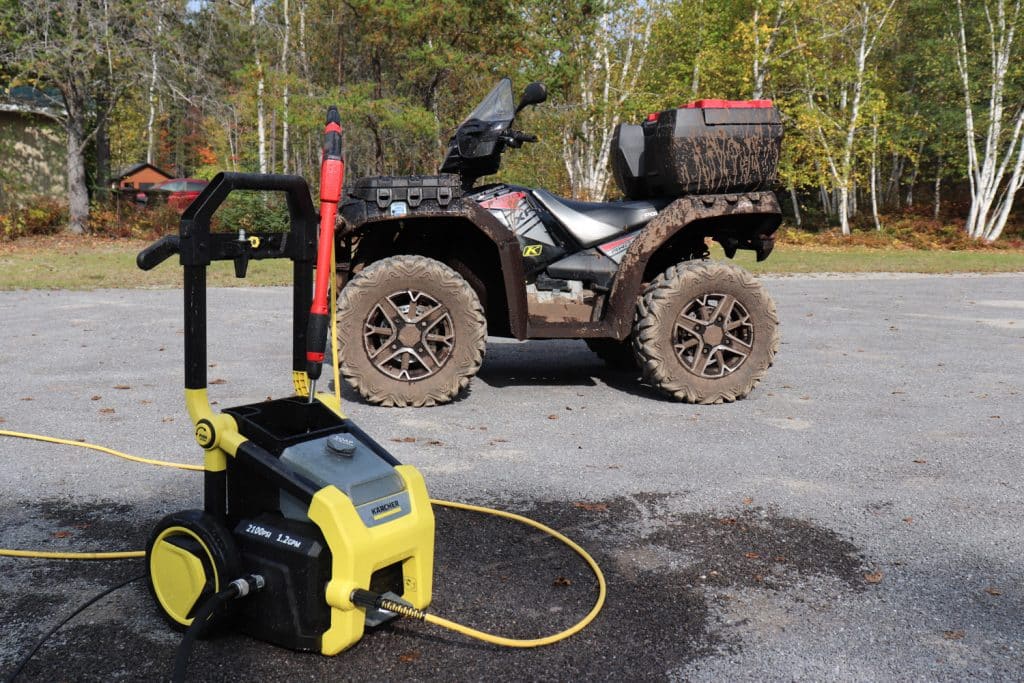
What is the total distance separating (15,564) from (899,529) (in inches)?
137

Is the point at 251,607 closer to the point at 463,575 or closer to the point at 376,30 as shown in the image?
the point at 463,575

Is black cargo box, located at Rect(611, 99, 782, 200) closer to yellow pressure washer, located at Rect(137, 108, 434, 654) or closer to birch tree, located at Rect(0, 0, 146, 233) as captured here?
yellow pressure washer, located at Rect(137, 108, 434, 654)

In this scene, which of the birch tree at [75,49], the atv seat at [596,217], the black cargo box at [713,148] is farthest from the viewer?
the birch tree at [75,49]

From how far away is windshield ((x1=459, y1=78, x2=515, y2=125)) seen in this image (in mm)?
6073

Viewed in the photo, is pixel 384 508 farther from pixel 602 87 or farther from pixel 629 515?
pixel 602 87

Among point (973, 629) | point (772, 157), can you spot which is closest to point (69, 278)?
point (772, 157)

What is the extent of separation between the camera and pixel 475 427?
5469 millimetres

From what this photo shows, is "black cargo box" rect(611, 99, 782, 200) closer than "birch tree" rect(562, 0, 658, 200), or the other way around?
"black cargo box" rect(611, 99, 782, 200)

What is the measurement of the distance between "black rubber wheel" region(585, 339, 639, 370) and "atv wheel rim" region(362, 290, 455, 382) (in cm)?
188

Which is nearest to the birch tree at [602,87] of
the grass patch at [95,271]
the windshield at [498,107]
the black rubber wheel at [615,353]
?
the grass patch at [95,271]

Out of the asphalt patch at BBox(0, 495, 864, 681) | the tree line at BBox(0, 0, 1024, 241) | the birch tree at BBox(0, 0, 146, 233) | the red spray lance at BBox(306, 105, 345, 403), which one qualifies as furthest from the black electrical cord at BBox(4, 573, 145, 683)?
the birch tree at BBox(0, 0, 146, 233)

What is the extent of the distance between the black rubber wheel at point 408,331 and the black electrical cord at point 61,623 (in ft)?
8.86

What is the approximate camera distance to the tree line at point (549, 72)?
20.6 metres

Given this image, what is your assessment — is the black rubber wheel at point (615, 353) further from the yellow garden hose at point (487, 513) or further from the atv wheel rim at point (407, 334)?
the yellow garden hose at point (487, 513)
